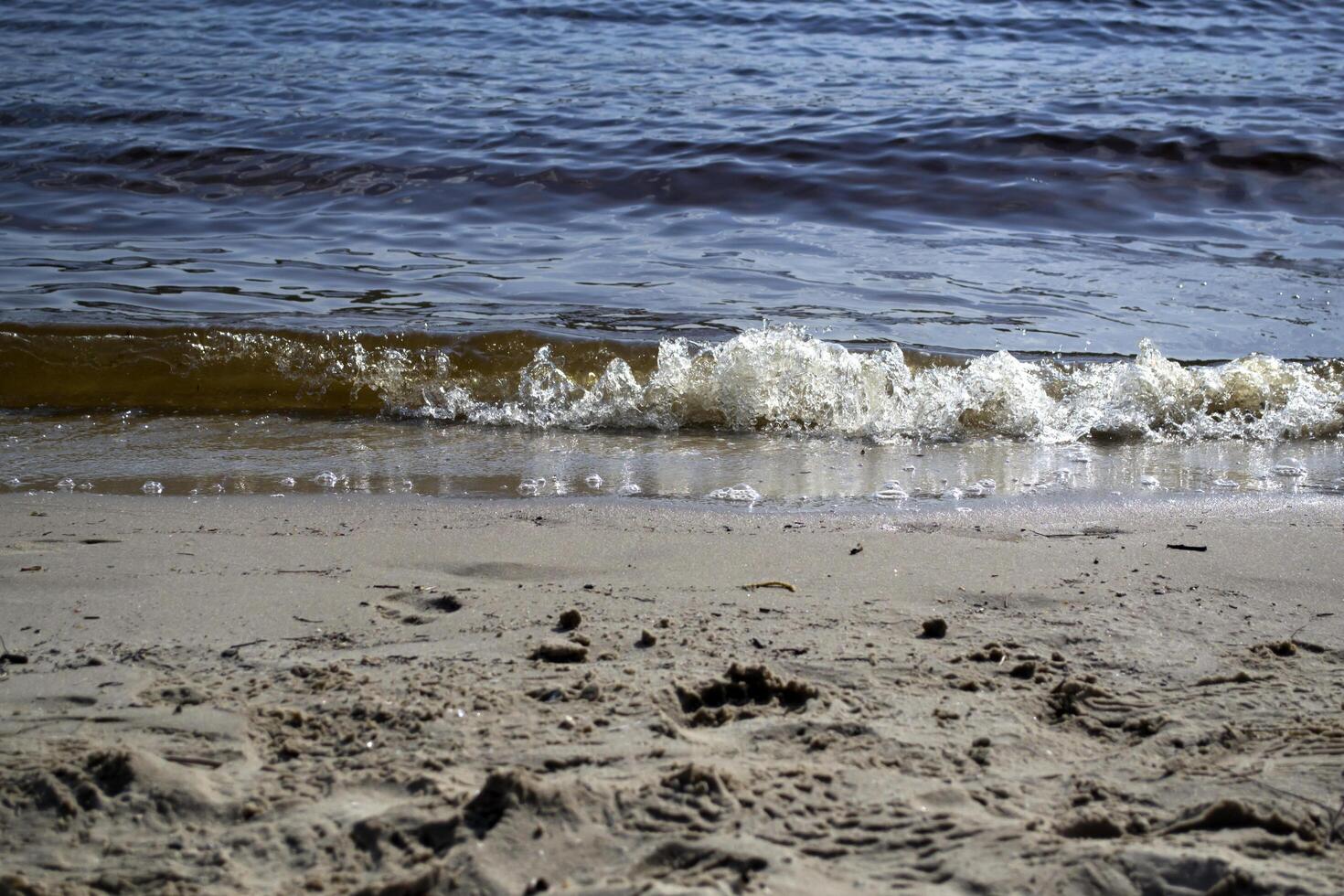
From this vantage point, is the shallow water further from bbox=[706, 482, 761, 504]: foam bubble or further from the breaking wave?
the breaking wave

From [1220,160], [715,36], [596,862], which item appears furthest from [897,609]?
[715,36]

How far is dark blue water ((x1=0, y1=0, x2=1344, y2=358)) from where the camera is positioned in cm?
615

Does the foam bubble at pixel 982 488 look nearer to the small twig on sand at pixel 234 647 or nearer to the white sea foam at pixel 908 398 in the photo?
the white sea foam at pixel 908 398

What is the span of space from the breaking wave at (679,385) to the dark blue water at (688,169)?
0.33 meters

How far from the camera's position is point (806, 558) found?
9.50 feet

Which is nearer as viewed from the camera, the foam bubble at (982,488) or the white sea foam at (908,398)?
the foam bubble at (982,488)

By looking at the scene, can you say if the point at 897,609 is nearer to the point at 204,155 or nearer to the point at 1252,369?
the point at 1252,369

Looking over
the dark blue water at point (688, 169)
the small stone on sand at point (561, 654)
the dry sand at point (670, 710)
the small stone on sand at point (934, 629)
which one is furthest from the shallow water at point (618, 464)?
the small stone on sand at point (561, 654)

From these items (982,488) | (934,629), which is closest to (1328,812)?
(934,629)

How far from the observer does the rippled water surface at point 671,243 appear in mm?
4508

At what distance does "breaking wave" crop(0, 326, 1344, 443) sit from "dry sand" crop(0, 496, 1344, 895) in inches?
60.2

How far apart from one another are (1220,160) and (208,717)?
9020 mm

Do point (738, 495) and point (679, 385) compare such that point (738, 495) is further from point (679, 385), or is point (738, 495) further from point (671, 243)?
point (671, 243)

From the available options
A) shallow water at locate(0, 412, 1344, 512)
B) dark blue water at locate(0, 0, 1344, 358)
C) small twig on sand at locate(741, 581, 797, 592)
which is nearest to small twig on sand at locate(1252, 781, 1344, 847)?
small twig on sand at locate(741, 581, 797, 592)
